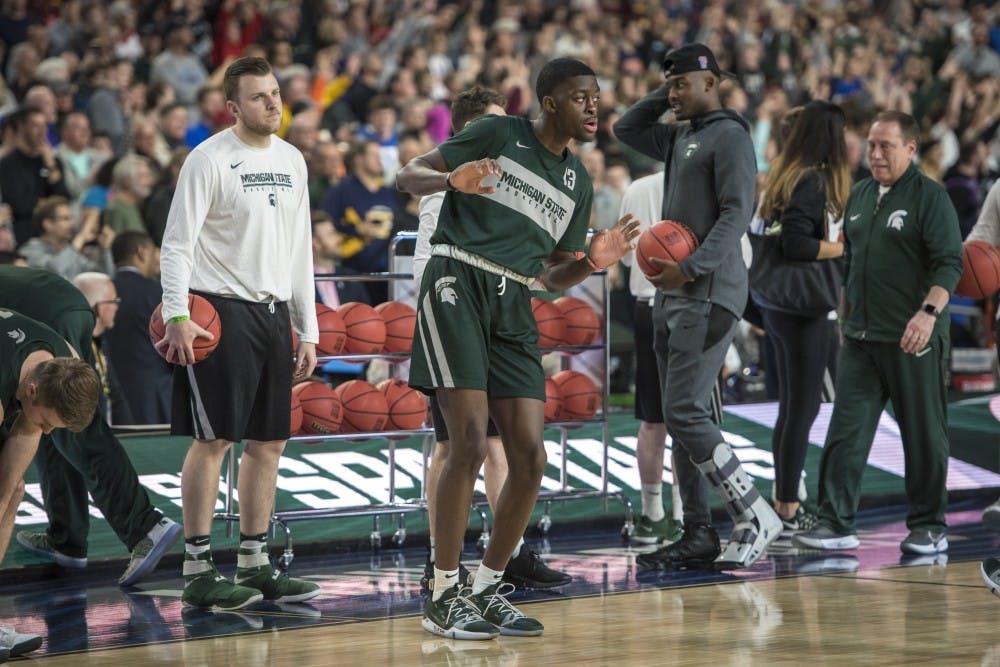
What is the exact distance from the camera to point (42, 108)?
1357 centimetres

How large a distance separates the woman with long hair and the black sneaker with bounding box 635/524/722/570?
114cm

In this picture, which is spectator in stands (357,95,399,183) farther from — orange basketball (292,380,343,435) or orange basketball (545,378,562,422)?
orange basketball (292,380,343,435)

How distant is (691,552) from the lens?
8047mm

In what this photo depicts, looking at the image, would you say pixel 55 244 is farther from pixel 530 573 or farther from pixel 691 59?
pixel 691 59

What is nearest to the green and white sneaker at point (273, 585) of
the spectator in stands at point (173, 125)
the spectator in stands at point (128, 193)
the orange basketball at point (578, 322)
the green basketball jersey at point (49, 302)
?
the green basketball jersey at point (49, 302)

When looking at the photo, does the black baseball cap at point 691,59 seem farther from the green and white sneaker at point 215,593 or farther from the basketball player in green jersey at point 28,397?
the basketball player in green jersey at point 28,397

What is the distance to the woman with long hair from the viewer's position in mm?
8773

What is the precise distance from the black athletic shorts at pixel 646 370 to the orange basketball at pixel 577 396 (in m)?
0.37

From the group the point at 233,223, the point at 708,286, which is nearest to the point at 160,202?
the point at 233,223

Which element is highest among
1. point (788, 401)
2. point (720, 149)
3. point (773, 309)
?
point (720, 149)

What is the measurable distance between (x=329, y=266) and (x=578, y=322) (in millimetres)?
3430

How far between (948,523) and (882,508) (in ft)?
2.72

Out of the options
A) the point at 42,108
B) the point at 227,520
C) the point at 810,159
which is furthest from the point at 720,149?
the point at 42,108

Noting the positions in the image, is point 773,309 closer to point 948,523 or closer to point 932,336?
point 932,336
